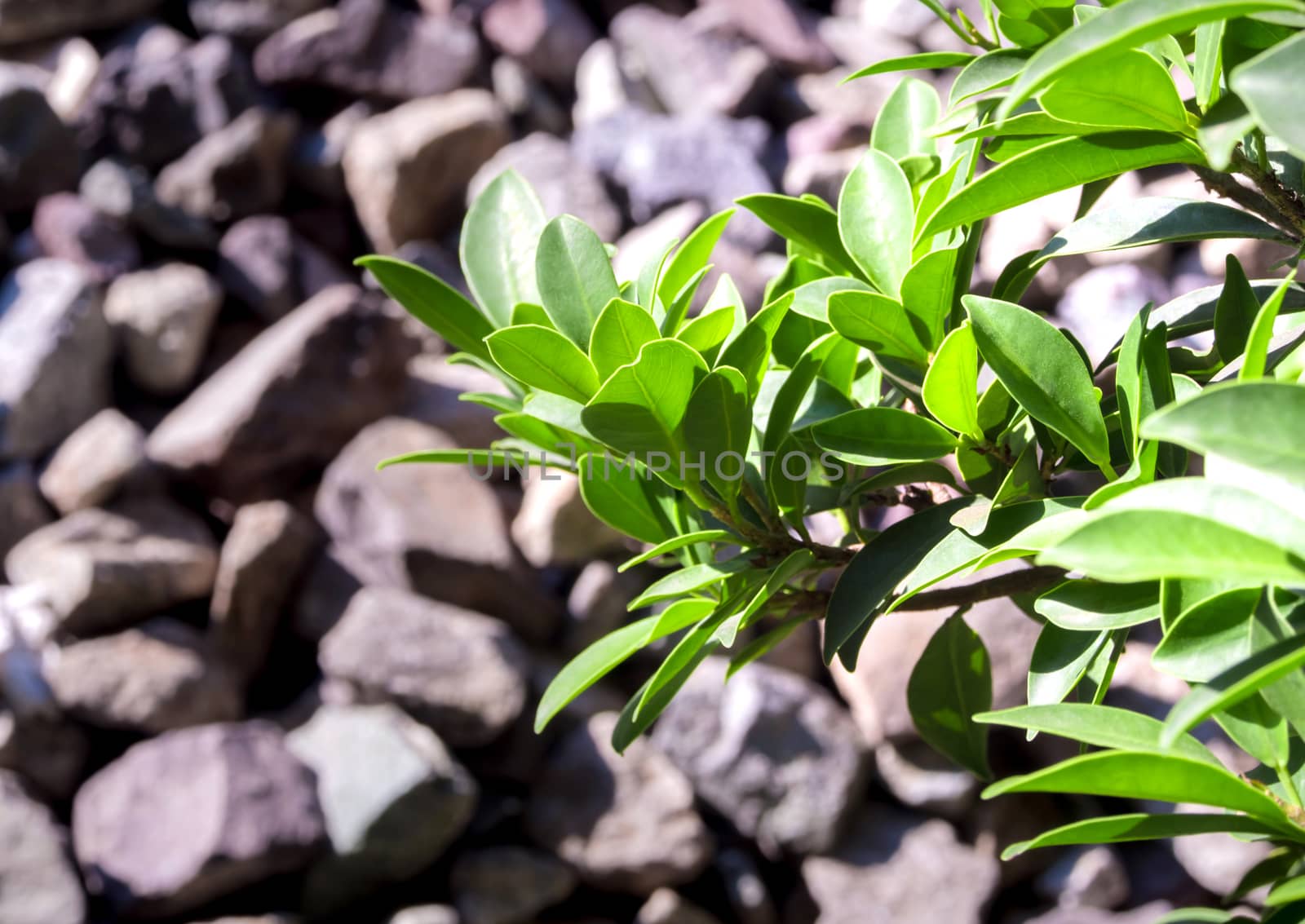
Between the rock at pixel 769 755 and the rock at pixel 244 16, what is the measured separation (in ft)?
5.62

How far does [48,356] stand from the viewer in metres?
1.97

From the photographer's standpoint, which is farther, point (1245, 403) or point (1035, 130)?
point (1035, 130)

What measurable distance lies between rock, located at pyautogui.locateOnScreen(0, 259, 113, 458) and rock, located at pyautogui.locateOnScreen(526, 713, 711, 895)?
1.09 meters

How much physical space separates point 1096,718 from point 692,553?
0.20m

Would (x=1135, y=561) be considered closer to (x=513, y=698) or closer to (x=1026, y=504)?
(x=1026, y=504)

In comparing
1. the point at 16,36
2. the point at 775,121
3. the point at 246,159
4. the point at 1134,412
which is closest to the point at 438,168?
the point at 246,159

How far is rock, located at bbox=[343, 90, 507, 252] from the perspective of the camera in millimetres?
2252

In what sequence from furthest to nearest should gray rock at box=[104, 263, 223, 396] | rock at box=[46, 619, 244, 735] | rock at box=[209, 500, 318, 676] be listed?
gray rock at box=[104, 263, 223, 396] < rock at box=[209, 500, 318, 676] < rock at box=[46, 619, 244, 735]

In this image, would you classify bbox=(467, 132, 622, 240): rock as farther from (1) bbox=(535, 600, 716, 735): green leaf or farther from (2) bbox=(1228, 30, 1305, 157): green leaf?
(2) bbox=(1228, 30, 1305, 157): green leaf

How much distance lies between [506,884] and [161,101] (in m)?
1.74

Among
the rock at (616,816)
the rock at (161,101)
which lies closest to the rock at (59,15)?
the rock at (161,101)

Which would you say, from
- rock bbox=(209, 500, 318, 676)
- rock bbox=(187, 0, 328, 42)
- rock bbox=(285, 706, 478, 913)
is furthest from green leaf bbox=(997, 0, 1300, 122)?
rock bbox=(187, 0, 328, 42)

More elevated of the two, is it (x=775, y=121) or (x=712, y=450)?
(x=712, y=450)

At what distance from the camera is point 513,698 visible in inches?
70.3
